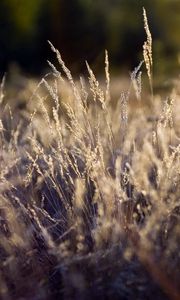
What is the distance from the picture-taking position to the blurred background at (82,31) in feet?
34.0

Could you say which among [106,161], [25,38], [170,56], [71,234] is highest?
[25,38]

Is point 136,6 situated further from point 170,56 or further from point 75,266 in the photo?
point 75,266

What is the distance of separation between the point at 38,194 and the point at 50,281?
91 centimetres

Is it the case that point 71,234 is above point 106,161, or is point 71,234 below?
below

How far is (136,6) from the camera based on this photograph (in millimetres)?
10516

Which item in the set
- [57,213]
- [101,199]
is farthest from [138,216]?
[57,213]

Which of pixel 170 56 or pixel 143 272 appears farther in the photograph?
pixel 170 56

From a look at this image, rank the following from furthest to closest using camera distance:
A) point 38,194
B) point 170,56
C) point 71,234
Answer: point 170,56
point 38,194
point 71,234

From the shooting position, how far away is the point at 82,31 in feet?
35.8

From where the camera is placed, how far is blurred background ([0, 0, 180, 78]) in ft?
34.0

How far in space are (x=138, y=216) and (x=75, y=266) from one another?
525mm

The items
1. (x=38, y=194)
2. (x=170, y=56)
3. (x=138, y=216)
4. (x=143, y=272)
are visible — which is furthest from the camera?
(x=170, y=56)

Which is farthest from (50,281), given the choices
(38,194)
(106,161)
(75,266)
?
(106,161)

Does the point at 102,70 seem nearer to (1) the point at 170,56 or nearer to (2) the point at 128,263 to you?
(1) the point at 170,56
